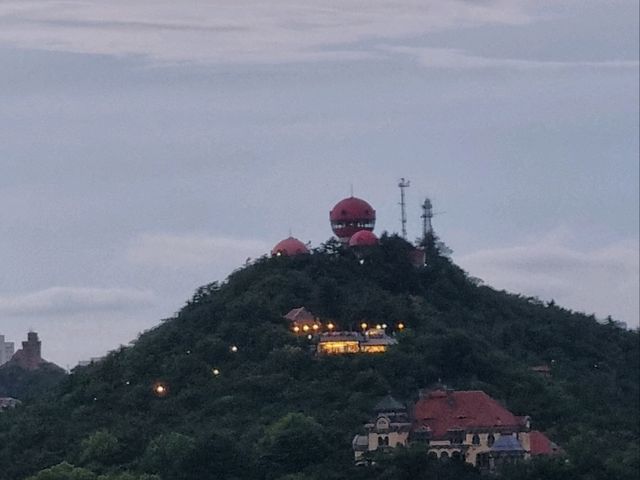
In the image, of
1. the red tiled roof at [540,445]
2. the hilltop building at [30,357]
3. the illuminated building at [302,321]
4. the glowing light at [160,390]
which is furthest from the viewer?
the hilltop building at [30,357]

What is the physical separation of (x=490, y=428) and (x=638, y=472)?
5.45 m

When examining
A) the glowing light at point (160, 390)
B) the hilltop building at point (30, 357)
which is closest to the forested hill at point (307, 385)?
the glowing light at point (160, 390)

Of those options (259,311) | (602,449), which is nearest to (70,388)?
(259,311)

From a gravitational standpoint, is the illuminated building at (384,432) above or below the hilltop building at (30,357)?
below

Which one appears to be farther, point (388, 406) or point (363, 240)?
point (363, 240)

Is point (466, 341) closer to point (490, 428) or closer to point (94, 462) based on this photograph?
point (490, 428)

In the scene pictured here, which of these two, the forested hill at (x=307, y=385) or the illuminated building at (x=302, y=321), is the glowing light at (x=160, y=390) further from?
the illuminated building at (x=302, y=321)

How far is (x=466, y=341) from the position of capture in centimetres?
10294

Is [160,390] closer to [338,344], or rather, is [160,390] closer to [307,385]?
[307,385]

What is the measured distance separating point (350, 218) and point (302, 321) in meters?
9.33

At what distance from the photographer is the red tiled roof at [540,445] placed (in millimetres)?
93387

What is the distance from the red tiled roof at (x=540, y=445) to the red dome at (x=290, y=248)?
833 inches

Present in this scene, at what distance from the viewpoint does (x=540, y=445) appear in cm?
9400

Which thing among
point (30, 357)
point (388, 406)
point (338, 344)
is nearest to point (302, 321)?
point (338, 344)
